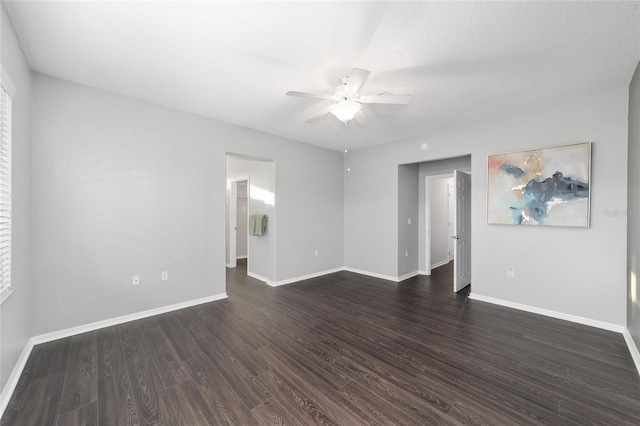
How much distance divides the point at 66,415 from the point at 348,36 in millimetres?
3243

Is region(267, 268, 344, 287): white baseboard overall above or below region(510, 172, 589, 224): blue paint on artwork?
below

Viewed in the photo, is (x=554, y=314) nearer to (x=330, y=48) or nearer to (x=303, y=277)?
(x=303, y=277)

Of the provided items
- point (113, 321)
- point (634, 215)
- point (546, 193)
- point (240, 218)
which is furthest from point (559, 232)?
point (240, 218)

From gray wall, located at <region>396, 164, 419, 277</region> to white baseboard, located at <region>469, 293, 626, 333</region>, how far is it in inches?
55.3

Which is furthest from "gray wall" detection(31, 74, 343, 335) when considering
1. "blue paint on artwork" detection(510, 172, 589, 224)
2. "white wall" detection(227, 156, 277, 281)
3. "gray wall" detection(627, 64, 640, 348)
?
"gray wall" detection(627, 64, 640, 348)

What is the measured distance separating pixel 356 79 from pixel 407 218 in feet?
11.9

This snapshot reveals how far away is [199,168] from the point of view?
3.66 meters

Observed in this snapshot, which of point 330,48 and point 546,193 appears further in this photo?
point 546,193

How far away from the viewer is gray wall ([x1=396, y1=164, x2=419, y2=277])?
5020 mm

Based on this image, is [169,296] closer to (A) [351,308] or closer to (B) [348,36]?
(A) [351,308]

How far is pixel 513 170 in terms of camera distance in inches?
139

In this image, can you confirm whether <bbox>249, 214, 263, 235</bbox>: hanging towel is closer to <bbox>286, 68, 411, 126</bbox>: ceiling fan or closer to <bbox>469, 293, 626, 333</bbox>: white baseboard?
<bbox>286, 68, 411, 126</bbox>: ceiling fan

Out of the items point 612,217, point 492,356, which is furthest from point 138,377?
point 612,217

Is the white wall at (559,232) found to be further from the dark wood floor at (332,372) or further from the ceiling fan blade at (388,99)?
the ceiling fan blade at (388,99)
